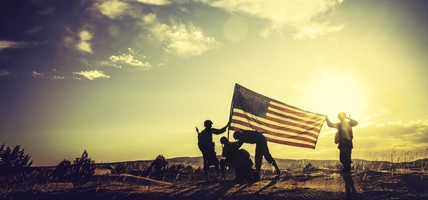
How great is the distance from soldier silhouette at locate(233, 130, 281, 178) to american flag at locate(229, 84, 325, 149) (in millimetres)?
760

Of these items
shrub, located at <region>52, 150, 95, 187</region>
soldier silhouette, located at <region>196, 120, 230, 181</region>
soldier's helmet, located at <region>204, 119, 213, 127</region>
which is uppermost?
soldier's helmet, located at <region>204, 119, 213, 127</region>

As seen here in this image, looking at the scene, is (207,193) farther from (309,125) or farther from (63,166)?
(63,166)

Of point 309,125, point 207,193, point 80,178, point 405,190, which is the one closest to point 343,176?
point 405,190

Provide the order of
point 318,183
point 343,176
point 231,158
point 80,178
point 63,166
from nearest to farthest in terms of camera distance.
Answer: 1. point 318,183
2. point 343,176
3. point 231,158
4. point 80,178
5. point 63,166

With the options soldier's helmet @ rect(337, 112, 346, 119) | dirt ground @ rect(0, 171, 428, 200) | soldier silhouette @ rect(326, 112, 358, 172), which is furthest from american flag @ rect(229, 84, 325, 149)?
dirt ground @ rect(0, 171, 428, 200)

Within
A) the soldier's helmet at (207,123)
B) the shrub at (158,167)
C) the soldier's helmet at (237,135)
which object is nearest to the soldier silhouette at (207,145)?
the soldier's helmet at (207,123)

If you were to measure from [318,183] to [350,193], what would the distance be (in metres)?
1.61

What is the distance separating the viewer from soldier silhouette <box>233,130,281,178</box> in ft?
41.7

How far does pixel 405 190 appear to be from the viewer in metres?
8.62

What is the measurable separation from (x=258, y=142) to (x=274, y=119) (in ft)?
6.09

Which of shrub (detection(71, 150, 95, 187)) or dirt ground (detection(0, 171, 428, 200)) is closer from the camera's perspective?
dirt ground (detection(0, 171, 428, 200))

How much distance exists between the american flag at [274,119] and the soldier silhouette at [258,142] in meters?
0.76

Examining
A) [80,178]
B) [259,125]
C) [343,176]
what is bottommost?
[80,178]

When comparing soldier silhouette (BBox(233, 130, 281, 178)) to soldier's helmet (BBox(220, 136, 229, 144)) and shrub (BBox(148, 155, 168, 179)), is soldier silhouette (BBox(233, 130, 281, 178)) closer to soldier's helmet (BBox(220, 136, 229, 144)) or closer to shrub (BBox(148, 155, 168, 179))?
soldier's helmet (BBox(220, 136, 229, 144))
